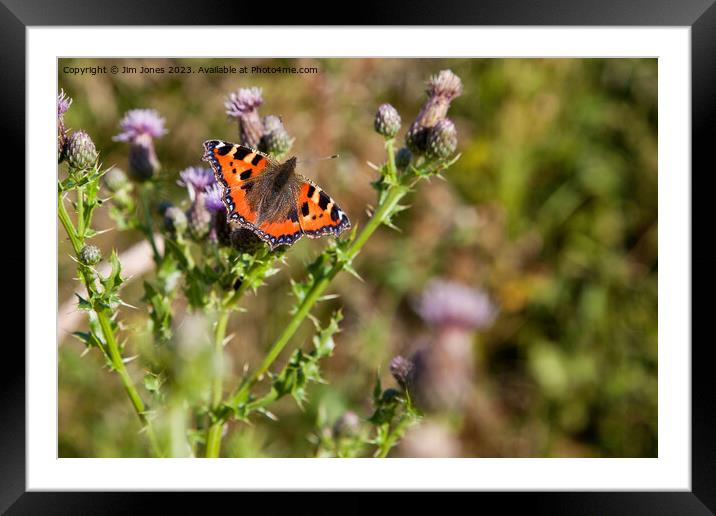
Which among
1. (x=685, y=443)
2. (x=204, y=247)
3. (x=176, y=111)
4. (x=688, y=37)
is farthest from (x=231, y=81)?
(x=685, y=443)

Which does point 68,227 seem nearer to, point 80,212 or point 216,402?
point 80,212

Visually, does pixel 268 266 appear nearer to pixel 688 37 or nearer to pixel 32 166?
pixel 32 166

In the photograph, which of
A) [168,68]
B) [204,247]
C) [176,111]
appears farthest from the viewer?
[176,111]

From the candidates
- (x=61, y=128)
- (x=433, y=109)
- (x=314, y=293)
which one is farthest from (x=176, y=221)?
(x=433, y=109)

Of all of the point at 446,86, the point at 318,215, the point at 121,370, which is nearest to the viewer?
the point at 121,370

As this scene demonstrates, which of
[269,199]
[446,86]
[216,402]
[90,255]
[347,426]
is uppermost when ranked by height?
[446,86]

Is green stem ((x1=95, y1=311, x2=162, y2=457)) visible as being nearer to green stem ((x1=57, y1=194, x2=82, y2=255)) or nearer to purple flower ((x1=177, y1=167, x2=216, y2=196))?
green stem ((x1=57, y1=194, x2=82, y2=255))

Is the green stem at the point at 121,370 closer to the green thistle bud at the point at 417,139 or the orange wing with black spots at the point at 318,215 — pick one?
the orange wing with black spots at the point at 318,215

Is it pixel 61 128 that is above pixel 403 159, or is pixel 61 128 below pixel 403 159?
above
